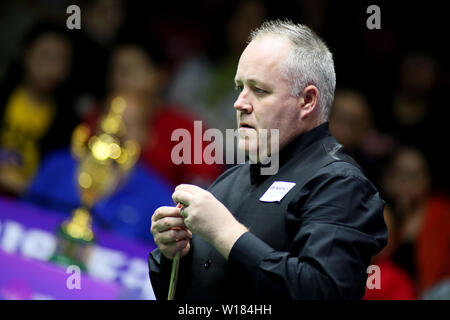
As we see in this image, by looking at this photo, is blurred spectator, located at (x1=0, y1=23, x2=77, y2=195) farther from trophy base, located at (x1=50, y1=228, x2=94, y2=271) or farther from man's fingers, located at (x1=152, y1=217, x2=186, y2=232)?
man's fingers, located at (x1=152, y1=217, x2=186, y2=232)

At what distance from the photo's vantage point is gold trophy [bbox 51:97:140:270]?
370 cm

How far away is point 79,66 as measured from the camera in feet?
17.1

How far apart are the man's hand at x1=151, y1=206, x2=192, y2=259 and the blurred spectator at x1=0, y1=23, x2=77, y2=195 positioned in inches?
109

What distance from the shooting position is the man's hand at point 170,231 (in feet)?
6.33

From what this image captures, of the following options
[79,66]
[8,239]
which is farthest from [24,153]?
[8,239]

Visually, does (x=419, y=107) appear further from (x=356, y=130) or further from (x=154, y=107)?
(x=154, y=107)

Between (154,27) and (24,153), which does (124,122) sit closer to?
(24,153)

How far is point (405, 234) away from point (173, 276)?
2571 mm

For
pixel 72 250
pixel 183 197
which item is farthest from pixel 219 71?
pixel 183 197

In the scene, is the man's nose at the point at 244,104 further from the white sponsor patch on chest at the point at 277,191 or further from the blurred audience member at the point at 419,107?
the blurred audience member at the point at 419,107

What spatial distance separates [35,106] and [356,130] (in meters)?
2.08

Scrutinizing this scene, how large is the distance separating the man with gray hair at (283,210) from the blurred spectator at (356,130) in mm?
2632

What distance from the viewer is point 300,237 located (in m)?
1.77

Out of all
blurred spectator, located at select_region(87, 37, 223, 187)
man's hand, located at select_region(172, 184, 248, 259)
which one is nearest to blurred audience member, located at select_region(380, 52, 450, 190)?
blurred spectator, located at select_region(87, 37, 223, 187)
